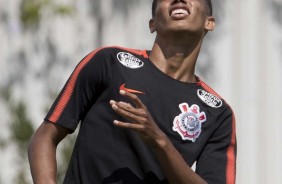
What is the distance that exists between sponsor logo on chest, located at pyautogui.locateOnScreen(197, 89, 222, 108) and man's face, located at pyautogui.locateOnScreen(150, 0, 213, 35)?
26cm

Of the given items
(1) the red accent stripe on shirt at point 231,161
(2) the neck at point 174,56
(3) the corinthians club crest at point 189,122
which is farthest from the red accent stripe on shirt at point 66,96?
(1) the red accent stripe on shirt at point 231,161

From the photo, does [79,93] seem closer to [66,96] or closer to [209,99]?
[66,96]

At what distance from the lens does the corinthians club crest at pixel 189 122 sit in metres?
3.84

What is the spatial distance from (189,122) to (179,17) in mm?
450

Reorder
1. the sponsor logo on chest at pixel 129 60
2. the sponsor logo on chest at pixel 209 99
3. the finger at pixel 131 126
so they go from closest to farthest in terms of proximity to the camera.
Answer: the finger at pixel 131 126
the sponsor logo on chest at pixel 129 60
the sponsor logo on chest at pixel 209 99

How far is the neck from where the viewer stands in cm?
401

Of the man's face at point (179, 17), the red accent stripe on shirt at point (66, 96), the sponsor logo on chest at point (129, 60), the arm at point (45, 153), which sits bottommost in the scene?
the arm at point (45, 153)

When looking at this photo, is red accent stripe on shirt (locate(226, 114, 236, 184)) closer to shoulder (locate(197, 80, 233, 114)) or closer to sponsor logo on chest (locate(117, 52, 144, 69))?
shoulder (locate(197, 80, 233, 114))

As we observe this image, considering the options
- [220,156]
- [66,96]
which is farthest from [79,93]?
[220,156]

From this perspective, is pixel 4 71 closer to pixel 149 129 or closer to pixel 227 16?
pixel 227 16

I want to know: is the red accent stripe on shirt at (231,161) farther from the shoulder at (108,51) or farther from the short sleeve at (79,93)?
the short sleeve at (79,93)

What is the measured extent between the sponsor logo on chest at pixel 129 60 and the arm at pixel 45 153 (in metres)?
0.37

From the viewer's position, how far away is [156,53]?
402cm

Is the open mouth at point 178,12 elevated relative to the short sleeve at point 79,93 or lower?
elevated
